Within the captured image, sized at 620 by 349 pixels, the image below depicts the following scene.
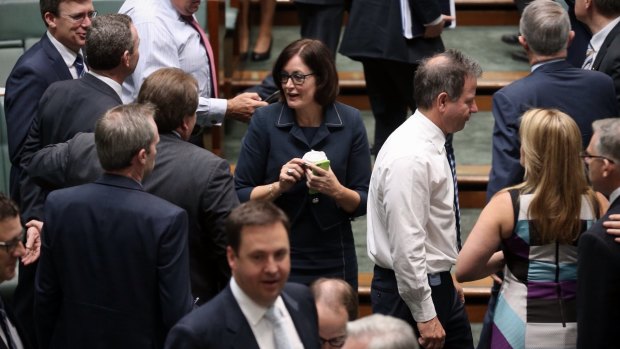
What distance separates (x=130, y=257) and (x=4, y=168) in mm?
2022

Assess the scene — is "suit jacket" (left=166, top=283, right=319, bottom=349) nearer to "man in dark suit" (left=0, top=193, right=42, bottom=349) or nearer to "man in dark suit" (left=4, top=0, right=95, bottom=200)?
"man in dark suit" (left=0, top=193, right=42, bottom=349)

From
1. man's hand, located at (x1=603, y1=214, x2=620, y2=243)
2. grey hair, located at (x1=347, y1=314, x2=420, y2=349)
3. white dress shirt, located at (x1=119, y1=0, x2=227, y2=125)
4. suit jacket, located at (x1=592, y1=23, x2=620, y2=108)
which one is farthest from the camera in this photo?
suit jacket, located at (x1=592, y1=23, x2=620, y2=108)

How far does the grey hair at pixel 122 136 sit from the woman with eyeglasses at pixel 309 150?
72 centimetres

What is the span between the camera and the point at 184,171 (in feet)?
10.4

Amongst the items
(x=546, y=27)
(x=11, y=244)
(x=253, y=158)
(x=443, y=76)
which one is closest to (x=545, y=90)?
(x=546, y=27)

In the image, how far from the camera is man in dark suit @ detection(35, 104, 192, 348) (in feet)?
9.50

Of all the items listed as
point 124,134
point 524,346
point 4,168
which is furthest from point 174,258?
point 4,168

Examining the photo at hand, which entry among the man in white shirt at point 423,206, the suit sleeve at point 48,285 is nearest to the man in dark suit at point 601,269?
the man in white shirt at point 423,206

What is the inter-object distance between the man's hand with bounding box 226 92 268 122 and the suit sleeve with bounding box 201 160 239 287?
0.91 m

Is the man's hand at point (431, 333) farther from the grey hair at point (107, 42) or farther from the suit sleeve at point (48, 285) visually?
the grey hair at point (107, 42)

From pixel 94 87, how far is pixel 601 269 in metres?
1.67

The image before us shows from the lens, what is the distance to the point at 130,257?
9.53 feet

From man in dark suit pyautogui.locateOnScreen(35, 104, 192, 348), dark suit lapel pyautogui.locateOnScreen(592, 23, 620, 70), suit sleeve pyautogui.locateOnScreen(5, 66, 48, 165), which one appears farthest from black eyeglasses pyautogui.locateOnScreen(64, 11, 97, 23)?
dark suit lapel pyautogui.locateOnScreen(592, 23, 620, 70)

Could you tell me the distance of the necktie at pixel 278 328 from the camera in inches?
97.0
